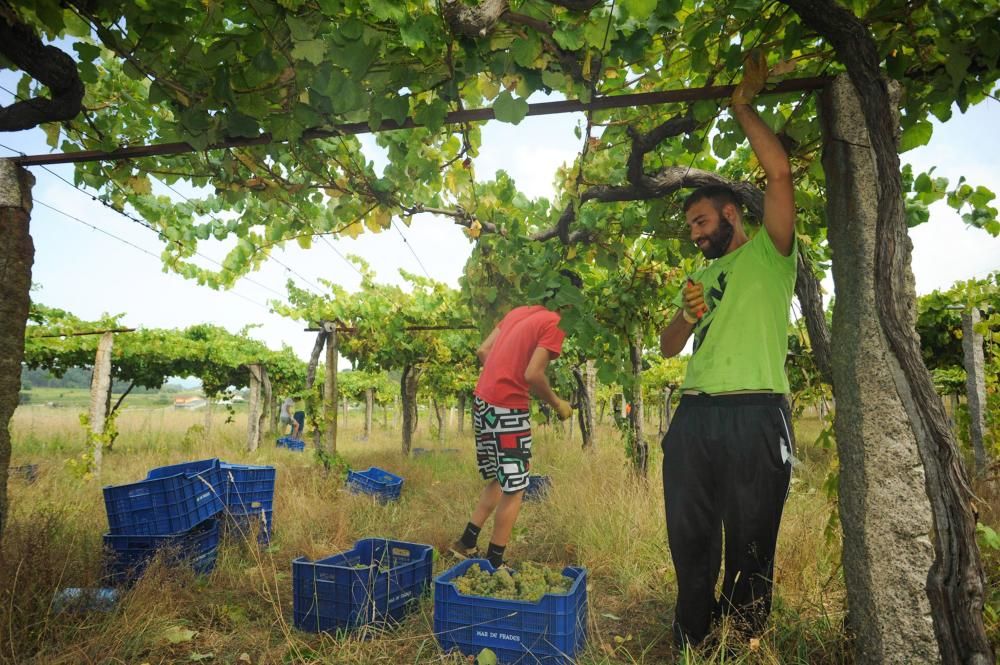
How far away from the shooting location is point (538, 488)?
648cm

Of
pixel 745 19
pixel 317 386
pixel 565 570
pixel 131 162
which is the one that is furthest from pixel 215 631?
pixel 317 386

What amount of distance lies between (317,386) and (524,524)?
367cm

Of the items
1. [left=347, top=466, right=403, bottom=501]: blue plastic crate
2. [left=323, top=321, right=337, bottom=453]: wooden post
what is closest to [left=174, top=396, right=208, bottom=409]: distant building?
[left=323, top=321, right=337, bottom=453]: wooden post

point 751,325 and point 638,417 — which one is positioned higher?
point 751,325

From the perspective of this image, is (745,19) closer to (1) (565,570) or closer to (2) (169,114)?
(1) (565,570)

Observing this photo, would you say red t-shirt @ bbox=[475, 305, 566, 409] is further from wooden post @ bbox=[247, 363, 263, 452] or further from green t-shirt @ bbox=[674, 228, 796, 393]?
wooden post @ bbox=[247, 363, 263, 452]

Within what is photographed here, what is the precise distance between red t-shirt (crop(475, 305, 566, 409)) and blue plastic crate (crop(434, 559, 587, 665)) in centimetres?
121

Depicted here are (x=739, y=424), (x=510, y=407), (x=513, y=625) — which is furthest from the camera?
(x=510, y=407)

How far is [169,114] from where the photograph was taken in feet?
11.4

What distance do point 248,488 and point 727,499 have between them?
3688 mm

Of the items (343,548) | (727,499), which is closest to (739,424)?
(727,499)

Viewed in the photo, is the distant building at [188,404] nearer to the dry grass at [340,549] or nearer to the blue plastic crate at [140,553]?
the dry grass at [340,549]

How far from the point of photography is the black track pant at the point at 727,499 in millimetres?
2031

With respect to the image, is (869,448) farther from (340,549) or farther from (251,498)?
(251,498)
